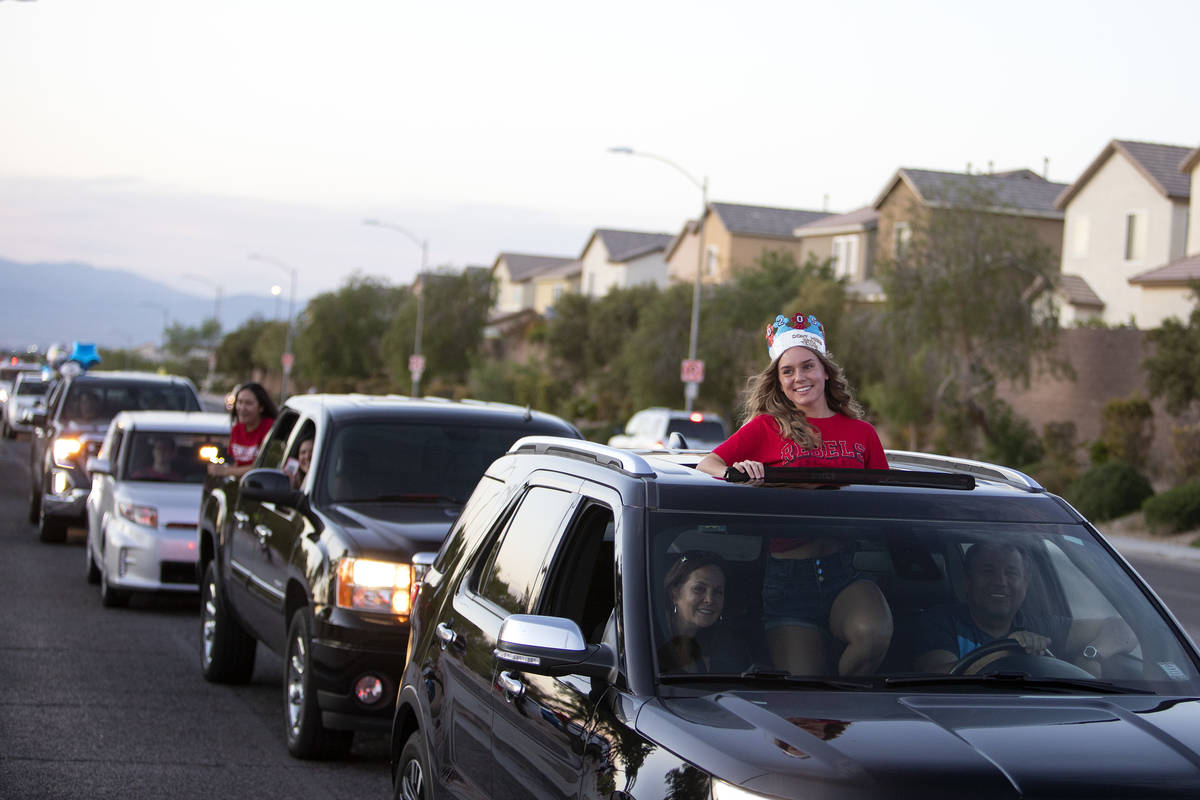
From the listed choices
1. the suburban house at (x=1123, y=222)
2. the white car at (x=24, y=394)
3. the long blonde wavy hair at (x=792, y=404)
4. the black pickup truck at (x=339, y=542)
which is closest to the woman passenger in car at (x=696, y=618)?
the long blonde wavy hair at (x=792, y=404)

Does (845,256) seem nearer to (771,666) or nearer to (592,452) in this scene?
(592,452)

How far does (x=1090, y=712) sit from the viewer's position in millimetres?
3617

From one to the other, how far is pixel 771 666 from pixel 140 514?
10.0 metres

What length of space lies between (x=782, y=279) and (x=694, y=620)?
57.2 metres

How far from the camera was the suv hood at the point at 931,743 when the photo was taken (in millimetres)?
3121

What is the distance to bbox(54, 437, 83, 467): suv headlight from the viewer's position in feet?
57.9

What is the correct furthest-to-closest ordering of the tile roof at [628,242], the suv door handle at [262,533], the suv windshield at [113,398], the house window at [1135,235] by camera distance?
the tile roof at [628,242] < the house window at [1135,235] < the suv windshield at [113,398] < the suv door handle at [262,533]

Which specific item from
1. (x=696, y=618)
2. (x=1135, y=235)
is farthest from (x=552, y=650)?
(x=1135, y=235)

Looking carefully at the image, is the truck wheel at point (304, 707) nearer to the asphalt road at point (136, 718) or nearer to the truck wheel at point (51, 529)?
the asphalt road at point (136, 718)

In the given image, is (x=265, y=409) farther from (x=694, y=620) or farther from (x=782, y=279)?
(x=782, y=279)

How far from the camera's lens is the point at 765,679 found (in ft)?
12.8

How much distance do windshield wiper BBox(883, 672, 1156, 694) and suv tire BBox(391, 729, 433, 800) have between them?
1.88 meters

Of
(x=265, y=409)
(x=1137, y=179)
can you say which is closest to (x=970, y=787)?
(x=265, y=409)

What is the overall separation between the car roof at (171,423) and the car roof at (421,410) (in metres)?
4.87
